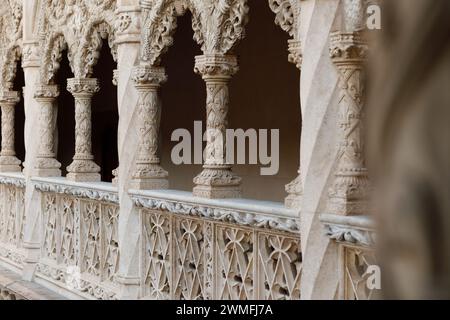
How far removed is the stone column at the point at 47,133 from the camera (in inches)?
318

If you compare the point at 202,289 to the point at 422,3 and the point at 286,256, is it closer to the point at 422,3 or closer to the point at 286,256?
the point at 286,256

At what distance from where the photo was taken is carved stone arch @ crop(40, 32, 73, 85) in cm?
788

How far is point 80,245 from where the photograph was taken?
277 inches

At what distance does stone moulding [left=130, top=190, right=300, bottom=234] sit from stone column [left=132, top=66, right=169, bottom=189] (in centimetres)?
16

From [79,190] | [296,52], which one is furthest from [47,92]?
[296,52]

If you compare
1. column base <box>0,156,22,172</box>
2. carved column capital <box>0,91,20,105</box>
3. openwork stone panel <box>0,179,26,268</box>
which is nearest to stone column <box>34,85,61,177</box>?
openwork stone panel <box>0,179,26,268</box>

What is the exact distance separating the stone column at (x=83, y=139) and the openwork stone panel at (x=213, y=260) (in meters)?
1.41

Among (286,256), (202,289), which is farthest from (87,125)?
(286,256)

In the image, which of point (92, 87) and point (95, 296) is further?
point (92, 87)

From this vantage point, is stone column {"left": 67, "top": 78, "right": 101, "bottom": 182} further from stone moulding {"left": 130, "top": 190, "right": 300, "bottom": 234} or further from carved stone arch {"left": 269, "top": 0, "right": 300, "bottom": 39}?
carved stone arch {"left": 269, "top": 0, "right": 300, "bottom": 39}

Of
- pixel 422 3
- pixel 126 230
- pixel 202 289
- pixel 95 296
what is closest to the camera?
pixel 422 3

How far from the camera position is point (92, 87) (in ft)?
24.2

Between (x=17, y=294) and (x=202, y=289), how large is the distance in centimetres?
326

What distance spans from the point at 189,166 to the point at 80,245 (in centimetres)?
302
